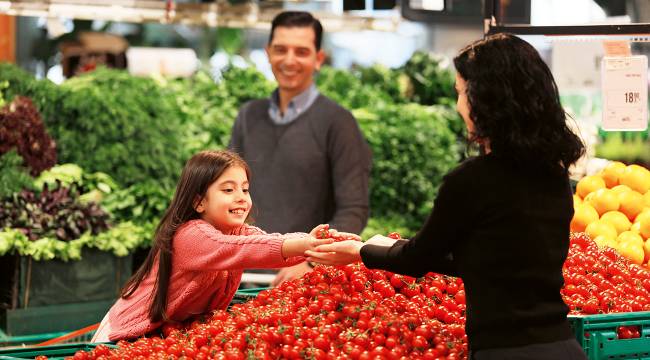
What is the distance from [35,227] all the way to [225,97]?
267 cm

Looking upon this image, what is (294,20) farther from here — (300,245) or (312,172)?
(300,245)

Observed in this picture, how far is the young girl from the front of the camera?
Result: 3417 millimetres

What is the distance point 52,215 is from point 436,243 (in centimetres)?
394

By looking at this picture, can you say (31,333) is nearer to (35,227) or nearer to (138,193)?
(35,227)

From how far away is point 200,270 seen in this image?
3453 mm

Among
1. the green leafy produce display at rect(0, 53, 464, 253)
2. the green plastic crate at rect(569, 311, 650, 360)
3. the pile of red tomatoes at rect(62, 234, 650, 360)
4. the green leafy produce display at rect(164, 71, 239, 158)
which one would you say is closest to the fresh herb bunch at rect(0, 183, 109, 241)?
the green leafy produce display at rect(0, 53, 464, 253)

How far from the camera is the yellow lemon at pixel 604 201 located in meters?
4.40

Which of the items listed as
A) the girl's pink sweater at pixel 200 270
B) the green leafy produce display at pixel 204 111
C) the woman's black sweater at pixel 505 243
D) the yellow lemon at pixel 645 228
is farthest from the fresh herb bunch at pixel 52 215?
the woman's black sweater at pixel 505 243

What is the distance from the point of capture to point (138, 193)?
6594mm

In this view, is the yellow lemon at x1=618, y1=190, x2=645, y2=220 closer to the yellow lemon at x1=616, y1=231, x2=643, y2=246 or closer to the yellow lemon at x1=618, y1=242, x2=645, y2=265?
the yellow lemon at x1=616, y1=231, x2=643, y2=246

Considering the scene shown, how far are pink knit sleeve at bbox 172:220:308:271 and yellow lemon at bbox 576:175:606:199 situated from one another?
5.95ft

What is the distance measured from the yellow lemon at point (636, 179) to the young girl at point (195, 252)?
190 cm

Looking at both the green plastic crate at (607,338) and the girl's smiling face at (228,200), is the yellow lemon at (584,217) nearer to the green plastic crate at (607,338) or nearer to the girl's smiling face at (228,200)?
the green plastic crate at (607,338)

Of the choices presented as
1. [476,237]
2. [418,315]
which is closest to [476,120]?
[476,237]
